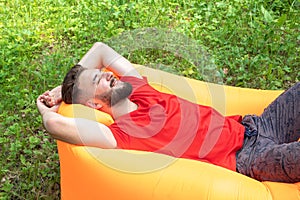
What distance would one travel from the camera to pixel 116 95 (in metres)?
2.94

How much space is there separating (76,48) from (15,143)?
133cm

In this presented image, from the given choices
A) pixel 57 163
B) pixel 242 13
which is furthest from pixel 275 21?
pixel 57 163

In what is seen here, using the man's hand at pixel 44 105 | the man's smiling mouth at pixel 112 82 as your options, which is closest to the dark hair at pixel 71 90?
the man's hand at pixel 44 105

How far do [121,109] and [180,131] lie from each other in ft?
1.37

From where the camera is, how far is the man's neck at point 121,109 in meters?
2.97

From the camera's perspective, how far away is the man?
2.64 metres

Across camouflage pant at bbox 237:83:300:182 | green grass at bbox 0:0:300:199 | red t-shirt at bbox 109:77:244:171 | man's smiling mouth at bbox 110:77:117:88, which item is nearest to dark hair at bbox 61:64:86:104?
man's smiling mouth at bbox 110:77:117:88

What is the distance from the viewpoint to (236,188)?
7.96 ft

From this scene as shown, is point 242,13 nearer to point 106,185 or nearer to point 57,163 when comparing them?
point 57,163

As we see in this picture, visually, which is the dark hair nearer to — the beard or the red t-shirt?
the beard

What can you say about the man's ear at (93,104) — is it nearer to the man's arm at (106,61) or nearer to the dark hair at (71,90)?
the dark hair at (71,90)

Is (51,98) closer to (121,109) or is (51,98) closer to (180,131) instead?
(121,109)

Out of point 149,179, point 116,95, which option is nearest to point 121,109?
point 116,95

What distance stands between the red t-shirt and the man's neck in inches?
2.7
